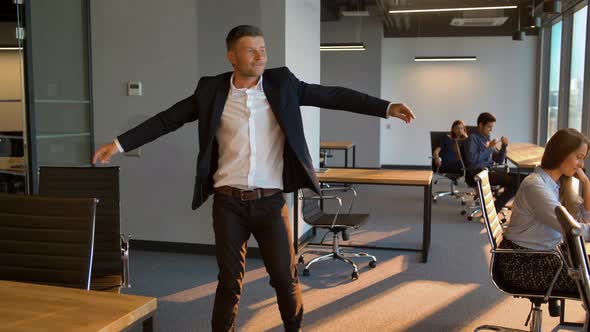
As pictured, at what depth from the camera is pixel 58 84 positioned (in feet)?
16.6

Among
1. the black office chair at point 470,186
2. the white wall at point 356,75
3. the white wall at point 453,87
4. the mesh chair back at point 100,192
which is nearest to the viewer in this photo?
the mesh chair back at point 100,192

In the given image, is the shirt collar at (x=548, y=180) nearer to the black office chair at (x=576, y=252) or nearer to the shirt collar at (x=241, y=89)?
the black office chair at (x=576, y=252)

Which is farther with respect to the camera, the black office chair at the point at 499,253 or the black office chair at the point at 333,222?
the black office chair at the point at 333,222

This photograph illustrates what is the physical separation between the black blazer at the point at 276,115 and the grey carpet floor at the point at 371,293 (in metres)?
1.26

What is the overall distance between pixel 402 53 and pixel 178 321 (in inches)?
404

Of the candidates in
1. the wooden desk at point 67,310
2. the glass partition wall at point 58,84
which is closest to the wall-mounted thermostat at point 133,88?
the glass partition wall at point 58,84

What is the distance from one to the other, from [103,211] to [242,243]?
1.00 m

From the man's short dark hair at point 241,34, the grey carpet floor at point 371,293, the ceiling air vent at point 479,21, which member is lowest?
the grey carpet floor at point 371,293

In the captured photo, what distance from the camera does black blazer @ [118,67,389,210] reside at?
252cm

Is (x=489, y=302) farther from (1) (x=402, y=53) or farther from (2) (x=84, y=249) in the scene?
(1) (x=402, y=53)

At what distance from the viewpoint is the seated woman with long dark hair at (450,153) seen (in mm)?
7898

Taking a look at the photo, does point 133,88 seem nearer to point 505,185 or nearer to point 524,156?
point 505,185

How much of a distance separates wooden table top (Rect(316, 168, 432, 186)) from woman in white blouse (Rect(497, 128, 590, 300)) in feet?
6.37

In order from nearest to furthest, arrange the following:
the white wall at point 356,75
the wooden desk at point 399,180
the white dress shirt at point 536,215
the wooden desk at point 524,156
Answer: the white dress shirt at point 536,215 → the wooden desk at point 399,180 → the wooden desk at point 524,156 → the white wall at point 356,75
